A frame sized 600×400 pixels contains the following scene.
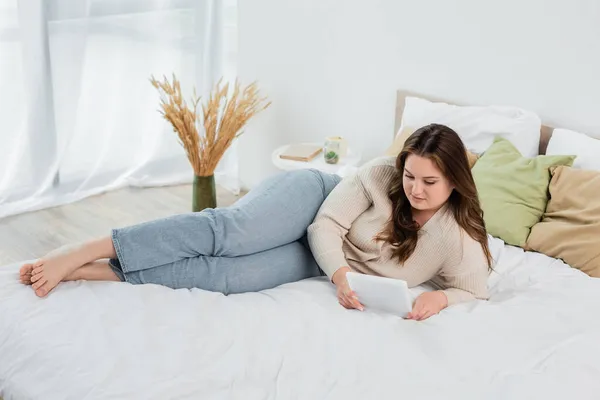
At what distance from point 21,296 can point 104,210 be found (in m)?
1.88

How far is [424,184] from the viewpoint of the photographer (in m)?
2.05

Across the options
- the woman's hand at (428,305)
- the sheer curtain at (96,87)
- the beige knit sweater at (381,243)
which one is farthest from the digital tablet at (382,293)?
the sheer curtain at (96,87)

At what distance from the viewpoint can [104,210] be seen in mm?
3721

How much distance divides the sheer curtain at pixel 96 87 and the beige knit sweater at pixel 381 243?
1.92 meters

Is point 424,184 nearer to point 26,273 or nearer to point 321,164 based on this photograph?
point 26,273

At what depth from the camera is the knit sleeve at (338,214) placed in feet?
7.13

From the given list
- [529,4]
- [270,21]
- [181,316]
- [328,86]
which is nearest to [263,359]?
[181,316]

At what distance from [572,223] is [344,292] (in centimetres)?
85

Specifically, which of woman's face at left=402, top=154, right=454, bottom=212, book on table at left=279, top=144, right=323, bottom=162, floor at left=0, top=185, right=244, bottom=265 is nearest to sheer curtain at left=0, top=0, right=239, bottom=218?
floor at left=0, top=185, right=244, bottom=265

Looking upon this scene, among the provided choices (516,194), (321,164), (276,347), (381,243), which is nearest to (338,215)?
(381,243)

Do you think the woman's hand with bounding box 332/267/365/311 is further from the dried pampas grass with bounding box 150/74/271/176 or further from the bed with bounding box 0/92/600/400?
the dried pampas grass with bounding box 150/74/271/176

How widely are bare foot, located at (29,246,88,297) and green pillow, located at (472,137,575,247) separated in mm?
1328

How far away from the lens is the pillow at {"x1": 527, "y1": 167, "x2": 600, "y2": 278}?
234 cm

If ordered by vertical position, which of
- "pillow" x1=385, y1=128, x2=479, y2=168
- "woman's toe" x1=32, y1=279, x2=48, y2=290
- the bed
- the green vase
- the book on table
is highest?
"pillow" x1=385, y1=128, x2=479, y2=168
